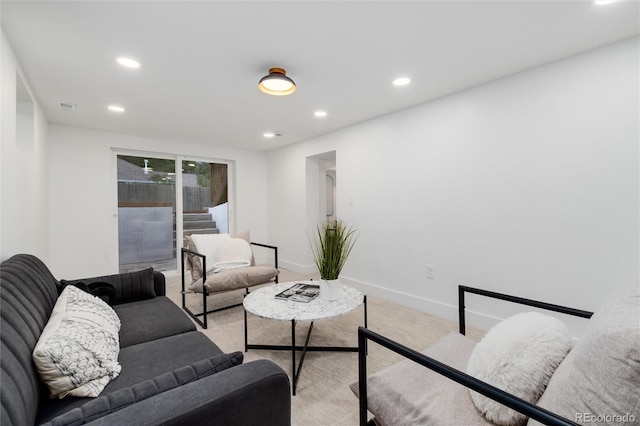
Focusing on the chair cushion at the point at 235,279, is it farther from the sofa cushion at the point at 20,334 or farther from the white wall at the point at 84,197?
the white wall at the point at 84,197

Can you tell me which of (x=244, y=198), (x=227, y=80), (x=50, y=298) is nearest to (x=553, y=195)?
(x=227, y=80)

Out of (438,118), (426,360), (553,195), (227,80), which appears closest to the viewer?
(426,360)

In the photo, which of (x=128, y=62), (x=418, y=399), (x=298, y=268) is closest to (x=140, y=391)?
(x=418, y=399)

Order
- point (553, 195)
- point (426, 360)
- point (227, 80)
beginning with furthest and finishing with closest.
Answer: point (227, 80)
point (553, 195)
point (426, 360)

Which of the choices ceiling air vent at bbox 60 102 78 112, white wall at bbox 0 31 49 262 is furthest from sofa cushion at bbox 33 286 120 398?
ceiling air vent at bbox 60 102 78 112

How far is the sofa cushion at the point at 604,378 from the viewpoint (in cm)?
63

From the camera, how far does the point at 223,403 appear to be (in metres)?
0.84

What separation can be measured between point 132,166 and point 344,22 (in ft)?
13.6

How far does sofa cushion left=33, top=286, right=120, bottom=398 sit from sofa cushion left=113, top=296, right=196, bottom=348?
234mm

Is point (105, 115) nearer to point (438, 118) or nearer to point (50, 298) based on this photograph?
point (50, 298)

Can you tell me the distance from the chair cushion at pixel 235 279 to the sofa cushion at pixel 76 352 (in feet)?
4.31

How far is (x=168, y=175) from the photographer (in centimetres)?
472

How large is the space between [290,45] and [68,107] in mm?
2814

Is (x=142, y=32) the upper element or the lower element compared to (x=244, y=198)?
upper
